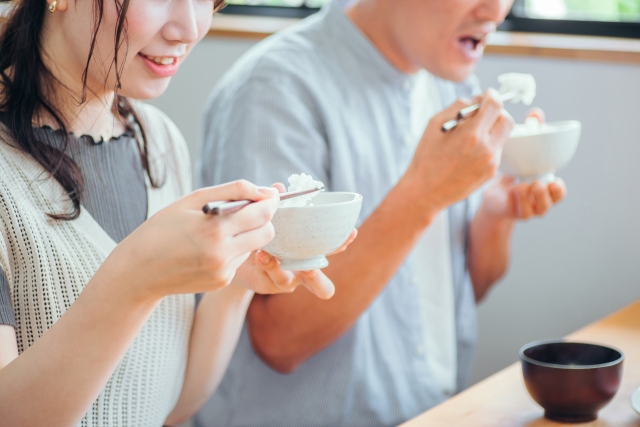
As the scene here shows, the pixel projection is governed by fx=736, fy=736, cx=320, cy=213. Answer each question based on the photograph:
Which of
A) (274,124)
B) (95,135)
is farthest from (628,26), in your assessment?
(95,135)

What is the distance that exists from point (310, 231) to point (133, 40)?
336 mm

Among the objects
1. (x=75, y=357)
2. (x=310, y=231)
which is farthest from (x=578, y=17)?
(x=75, y=357)

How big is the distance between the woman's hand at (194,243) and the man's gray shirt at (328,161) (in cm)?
64

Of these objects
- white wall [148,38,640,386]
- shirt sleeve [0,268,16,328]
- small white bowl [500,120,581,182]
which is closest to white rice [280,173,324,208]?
shirt sleeve [0,268,16,328]

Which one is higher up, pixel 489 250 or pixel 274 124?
pixel 274 124

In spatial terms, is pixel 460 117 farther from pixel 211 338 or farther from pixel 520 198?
pixel 211 338

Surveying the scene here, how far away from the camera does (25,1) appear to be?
0.98 m

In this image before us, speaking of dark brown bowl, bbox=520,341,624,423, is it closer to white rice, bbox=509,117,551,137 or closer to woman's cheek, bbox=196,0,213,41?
white rice, bbox=509,117,551,137

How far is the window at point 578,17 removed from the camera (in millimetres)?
2182

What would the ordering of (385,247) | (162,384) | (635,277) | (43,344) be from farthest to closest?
(635,277)
(385,247)
(162,384)
(43,344)

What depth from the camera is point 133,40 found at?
924 mm

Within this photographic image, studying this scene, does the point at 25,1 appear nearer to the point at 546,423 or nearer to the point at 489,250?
the point at 546,423

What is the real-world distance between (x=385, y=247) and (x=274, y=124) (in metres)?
0.32

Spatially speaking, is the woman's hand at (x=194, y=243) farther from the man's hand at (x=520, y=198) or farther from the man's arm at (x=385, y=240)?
the man's hand at (x=520, y=198)
